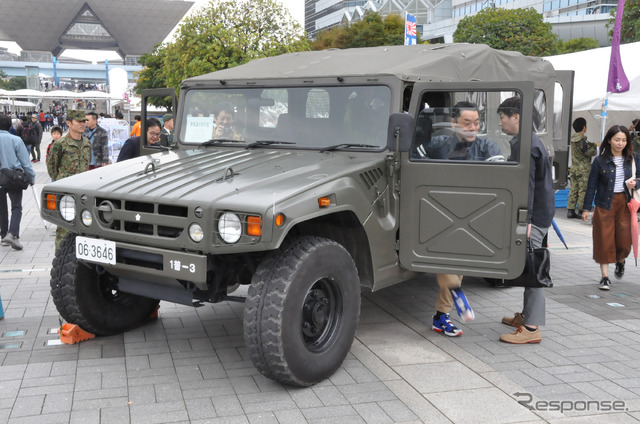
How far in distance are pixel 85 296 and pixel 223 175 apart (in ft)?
4.92

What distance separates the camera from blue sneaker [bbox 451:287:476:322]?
5.08m

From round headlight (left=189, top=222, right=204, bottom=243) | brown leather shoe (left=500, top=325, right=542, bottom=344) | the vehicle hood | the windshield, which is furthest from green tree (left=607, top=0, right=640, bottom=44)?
round headlight (left=189, top=222, right=204, bottom=243)

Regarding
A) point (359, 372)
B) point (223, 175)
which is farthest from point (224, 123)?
point (359, 372)

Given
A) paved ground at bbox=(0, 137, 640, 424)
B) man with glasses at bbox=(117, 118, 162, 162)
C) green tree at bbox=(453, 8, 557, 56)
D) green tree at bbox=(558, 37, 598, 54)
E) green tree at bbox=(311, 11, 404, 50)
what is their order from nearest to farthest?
paved ground at bbox=(0, 137, 640, 424) → man with glasses at bbox=(117, 118, 162, 162) → green tree at bbox=(311, 11, 404, 50) → green tree at bbox=(453, 8, 557, 56) → green tree at bbox=(558, 37, 598, 54)

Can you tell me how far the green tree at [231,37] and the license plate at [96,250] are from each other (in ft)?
35.4

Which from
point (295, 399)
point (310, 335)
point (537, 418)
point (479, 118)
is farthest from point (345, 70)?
point (537, 418)

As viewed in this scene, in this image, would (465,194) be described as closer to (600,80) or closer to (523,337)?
(523,337)

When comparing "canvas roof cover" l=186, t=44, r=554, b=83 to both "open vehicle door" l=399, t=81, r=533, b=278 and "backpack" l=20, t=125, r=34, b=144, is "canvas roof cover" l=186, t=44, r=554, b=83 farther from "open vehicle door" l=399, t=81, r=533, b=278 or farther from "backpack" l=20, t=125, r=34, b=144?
"backpack" l=20, t=125, r=34, b=144

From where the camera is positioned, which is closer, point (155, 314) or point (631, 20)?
point (155, 314)

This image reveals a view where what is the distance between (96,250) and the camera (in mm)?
4320

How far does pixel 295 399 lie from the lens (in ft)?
13.3

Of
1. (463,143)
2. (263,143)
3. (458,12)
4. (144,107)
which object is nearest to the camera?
(463,143)

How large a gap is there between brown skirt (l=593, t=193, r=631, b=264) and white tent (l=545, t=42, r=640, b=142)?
565cm

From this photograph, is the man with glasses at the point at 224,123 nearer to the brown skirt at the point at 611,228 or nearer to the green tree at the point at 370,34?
the brown skirt at the point at 611,228
